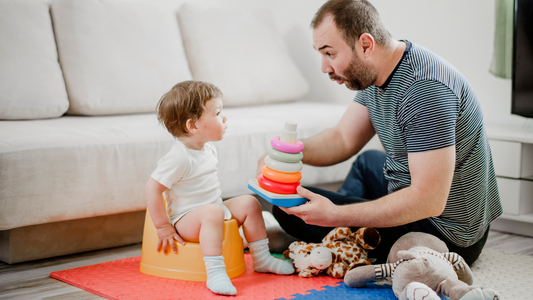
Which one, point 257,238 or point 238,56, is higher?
point 238,56

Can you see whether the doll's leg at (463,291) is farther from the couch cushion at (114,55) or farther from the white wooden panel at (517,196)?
the couch cushion at (114,55)

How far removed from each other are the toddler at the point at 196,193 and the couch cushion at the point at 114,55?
78 cm

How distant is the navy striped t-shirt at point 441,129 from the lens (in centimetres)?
127

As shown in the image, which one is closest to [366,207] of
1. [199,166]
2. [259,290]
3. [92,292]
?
[259,290]

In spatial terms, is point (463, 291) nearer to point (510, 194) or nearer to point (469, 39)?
point (510, 194)

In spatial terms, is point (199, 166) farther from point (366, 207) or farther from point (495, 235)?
point (495, 235)

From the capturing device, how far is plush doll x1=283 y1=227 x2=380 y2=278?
1418mm

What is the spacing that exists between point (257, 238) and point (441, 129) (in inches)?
23.4

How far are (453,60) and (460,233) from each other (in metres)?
1.22

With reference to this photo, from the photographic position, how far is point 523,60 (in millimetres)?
2010

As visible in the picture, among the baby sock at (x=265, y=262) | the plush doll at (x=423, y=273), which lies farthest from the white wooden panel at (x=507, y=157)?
the baby sock at (x=265, y=262)

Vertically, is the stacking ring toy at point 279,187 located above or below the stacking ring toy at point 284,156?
below

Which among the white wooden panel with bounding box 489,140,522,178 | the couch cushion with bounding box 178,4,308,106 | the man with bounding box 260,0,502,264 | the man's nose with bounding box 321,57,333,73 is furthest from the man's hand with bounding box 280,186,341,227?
the couch cushion with bounding box 178,4,308,106

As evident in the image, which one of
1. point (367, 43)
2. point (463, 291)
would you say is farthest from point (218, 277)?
point (367, 43)
